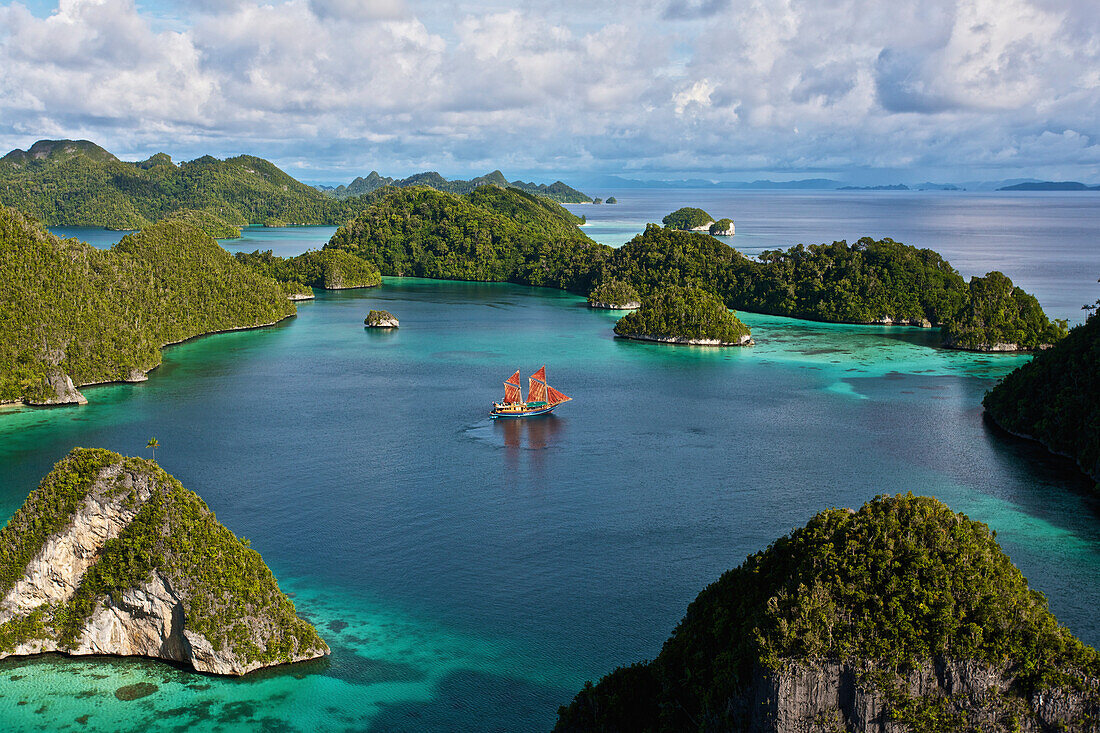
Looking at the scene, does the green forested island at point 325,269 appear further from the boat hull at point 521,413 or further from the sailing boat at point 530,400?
the boat hull at point 521,413

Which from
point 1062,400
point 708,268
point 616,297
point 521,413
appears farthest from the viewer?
point 708,268

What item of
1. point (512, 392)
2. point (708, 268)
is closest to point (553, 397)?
point (512, 392)

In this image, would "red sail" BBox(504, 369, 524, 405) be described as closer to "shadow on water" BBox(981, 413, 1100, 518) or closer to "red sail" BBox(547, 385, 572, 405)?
"red sail" BBox(547, 385, 572, 405)

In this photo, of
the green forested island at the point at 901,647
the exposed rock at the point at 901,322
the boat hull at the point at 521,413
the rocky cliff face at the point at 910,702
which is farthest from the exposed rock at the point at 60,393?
the exposed rock at the point at 901,322

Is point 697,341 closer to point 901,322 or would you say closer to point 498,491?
point 901,322

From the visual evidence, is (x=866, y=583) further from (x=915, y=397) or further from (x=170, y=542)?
(x=915, y=397)

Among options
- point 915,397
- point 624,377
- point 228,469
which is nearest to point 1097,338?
point 915,397
